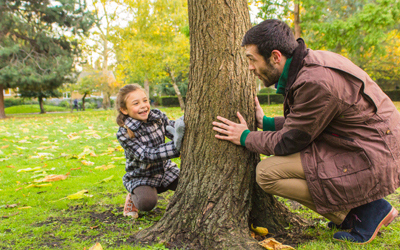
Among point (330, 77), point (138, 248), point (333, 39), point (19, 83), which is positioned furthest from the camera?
point (19, 83)

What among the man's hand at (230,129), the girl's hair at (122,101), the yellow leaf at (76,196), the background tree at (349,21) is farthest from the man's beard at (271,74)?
the background tree at (349,21)

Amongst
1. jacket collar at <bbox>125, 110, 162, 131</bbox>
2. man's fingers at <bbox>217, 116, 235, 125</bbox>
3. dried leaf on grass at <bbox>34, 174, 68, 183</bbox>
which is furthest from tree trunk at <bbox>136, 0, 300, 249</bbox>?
dried leaf on grass at <bbox>34, 174, 68, 183</bbox>

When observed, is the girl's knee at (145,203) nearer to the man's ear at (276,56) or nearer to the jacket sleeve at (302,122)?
the jacket sleeve at (302,122)

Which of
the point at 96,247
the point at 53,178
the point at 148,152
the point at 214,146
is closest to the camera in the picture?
the point at 96,247

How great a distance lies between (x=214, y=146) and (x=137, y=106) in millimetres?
983

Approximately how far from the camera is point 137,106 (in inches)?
116

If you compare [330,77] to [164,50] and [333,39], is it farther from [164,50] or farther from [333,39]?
[164,50]

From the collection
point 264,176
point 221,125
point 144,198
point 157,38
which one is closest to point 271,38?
point 221,125

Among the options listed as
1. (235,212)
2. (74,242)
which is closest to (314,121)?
(235,212)

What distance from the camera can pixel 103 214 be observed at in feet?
9.70

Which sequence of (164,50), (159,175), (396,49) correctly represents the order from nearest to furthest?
1. (159,175)
2. (164,50)
3. (396,49)

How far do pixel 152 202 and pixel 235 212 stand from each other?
2.96 feet

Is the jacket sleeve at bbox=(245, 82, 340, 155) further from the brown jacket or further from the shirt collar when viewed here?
the shirt collar

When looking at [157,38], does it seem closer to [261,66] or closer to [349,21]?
[349,21]
